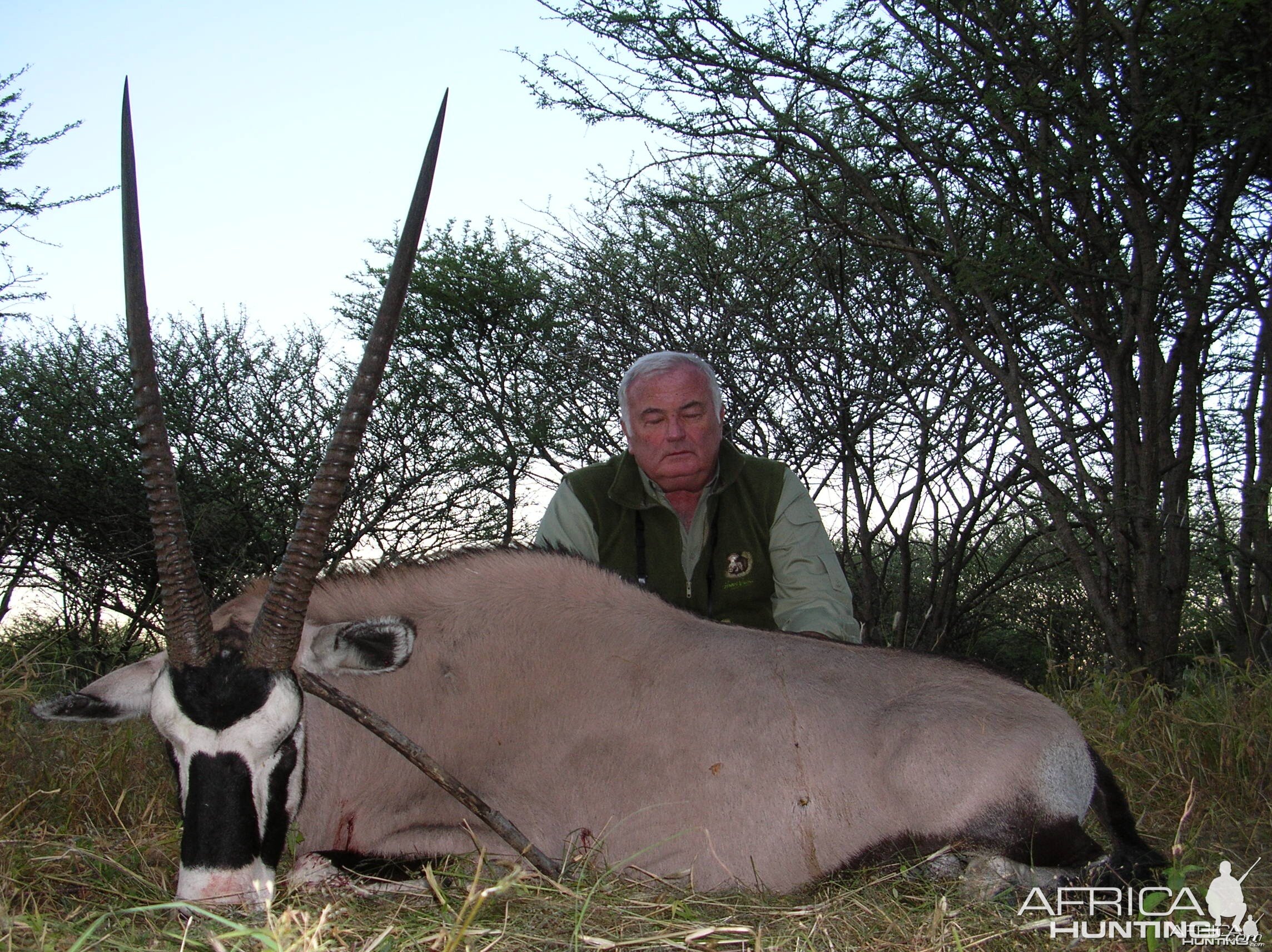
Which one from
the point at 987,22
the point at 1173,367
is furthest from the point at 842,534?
the point at 987,22

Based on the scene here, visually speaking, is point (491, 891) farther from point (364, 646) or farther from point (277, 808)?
point (364, 646)

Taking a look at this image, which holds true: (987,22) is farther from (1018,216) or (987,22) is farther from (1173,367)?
(1173,367)

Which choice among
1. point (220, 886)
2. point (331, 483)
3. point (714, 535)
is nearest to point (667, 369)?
point (714, 535)

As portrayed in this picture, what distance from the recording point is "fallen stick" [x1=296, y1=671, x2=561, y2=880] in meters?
2.69

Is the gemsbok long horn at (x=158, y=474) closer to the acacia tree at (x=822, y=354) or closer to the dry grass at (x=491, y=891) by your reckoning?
the dry grass at (x=491, y=891)

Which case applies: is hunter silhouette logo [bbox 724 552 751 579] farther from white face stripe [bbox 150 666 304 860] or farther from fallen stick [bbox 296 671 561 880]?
white face stripe [bbox 150 666 304 860]

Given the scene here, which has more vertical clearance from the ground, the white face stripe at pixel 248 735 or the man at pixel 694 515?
the man at pixel 694 515

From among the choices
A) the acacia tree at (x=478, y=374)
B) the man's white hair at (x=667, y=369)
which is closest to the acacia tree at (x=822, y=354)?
the acacia tree at (x=478, y=374)

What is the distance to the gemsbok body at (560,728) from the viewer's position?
2605mm

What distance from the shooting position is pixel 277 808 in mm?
2582

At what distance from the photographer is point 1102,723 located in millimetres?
4934

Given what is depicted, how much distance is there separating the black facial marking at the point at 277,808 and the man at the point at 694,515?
Answer: 1.94 meters

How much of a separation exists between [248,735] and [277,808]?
0.69 feet

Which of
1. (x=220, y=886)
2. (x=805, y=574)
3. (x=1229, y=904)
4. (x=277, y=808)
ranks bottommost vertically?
(x=1229, y=904)
